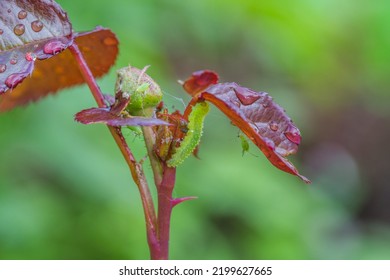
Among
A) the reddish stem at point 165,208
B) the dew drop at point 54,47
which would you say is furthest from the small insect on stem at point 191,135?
the dew drop at point 54,47

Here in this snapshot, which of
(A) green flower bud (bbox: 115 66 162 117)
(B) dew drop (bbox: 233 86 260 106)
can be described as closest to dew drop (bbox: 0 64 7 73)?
(A) green flower bud (bbox: 115 66 162 117)

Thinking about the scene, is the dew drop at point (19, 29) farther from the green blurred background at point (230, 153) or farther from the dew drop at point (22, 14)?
the green blurred background at point (230, 153)

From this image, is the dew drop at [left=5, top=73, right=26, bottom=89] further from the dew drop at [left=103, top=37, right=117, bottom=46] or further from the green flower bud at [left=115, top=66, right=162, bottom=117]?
the dew drop at [left=103, top=37, right=117, bottom=46]

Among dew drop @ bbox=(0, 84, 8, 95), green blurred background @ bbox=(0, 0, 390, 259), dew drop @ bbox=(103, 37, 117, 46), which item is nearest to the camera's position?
dew drop @ bbox=(0, 84, 8, 95)

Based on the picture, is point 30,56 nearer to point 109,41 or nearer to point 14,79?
point 14,79

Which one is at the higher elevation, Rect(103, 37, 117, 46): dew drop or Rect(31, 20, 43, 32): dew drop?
Rect(31, 20, 43, 32): dew drop

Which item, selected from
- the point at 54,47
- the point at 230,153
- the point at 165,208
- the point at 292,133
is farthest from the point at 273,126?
the point at 230,153

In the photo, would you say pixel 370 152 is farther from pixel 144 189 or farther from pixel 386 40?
pixel 144 189

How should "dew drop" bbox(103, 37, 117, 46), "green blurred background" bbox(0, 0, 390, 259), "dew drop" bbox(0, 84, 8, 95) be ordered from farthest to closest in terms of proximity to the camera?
"green blurred background" bbox(0, 0, 390, 259) < "dew drop" bbox(103, 37, 117, 46) < "dew drop" bbox(0, 84, 8, 95)
